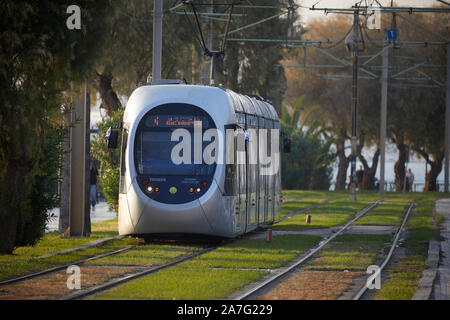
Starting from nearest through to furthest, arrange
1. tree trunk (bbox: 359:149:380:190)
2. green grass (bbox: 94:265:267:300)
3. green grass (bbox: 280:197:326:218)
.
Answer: green grass (bbox: 94:265:267:300)
green grass (bbox: 280:197:326:218)
tree trunk (bbox: 359:149:380:190)

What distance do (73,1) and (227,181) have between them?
18.4ft

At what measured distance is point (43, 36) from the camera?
16.7m

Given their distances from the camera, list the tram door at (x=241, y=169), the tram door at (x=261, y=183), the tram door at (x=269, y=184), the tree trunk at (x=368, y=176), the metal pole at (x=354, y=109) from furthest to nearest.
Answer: the tree trunk at (x=368, y=176)
the metal pole at (x=354, y=109)
the tram door at (x=269, y=184)
the tram door at (x=261, y=183)
the tram door at (x=241, y=169)

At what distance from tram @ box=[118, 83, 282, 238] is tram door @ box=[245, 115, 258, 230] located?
1.74 m

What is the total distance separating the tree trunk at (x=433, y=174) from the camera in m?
71.5

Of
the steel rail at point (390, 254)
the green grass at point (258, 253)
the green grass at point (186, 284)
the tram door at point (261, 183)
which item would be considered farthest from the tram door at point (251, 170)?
the green grass at point (186, 284)

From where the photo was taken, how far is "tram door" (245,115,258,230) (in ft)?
75.9

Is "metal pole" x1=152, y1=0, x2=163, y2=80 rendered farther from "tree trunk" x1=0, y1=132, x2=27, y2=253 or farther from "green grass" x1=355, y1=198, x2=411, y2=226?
"tree trunk" x1=0, y1=132, x2=27, y2=253

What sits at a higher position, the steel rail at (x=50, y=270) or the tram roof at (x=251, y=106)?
the tram roof at (x=251, y=106)

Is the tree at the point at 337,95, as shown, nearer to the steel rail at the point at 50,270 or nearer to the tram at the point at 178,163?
the tram at the point at 178,163

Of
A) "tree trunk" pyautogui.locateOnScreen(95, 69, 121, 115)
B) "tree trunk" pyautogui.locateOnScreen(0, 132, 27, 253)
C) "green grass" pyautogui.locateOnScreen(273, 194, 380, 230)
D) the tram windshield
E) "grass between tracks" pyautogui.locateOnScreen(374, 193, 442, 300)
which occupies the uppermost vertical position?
"tree trunk" pyautogui.locateOnScreen(95, 69, 121, 115)

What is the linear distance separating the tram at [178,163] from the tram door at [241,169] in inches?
15.7

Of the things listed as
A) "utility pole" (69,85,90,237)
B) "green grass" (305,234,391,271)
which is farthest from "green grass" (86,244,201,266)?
"utility pole" (69,85,90,237)

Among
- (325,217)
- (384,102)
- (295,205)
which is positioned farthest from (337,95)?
(325,217)
